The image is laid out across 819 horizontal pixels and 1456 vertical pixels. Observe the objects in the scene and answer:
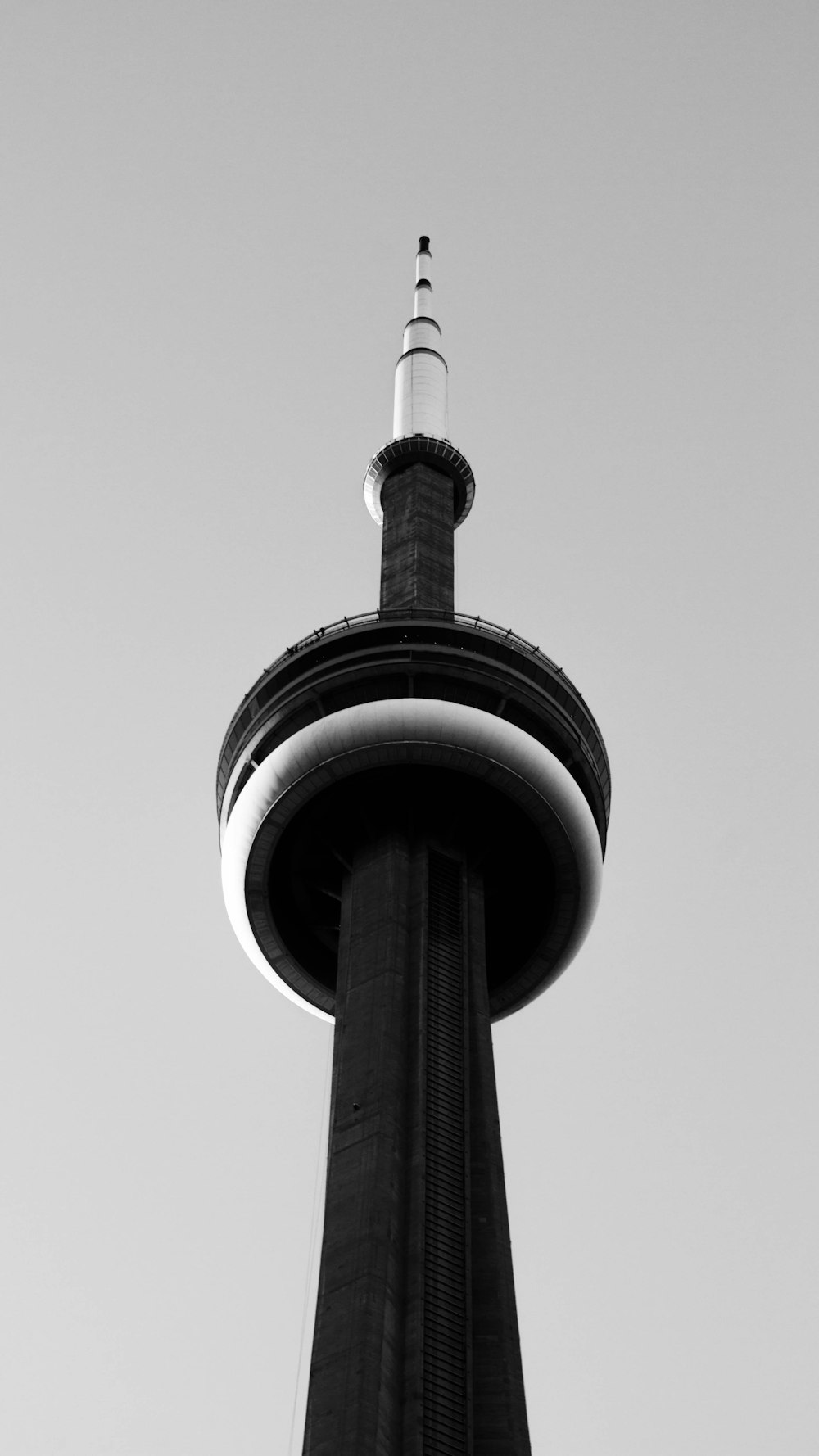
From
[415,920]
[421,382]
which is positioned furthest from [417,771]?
[421,382]

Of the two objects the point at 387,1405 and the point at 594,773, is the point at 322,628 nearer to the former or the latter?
the point at 594,773

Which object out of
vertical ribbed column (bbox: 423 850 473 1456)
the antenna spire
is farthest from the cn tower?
the antenna spire

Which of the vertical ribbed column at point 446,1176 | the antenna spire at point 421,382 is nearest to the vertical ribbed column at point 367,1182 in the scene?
the vertical ribbed column at point 446,1176

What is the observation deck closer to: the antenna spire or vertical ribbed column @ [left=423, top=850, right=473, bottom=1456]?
vertical ribbed column @ [left=423, top=850, right=473, bottom=1456]

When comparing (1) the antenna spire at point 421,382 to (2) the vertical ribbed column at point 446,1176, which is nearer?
(2) the vertical ribbed column at point 446,1176

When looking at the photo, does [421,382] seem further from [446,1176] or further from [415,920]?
[446,1176]

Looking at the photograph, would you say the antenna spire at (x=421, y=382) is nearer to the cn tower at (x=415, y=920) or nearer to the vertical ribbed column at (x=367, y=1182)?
the cn tower at (x=415, y=920)

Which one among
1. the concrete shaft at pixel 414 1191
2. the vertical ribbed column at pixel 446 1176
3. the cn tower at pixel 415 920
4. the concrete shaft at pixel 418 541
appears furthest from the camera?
the concrete shaft at pixel 418 541
